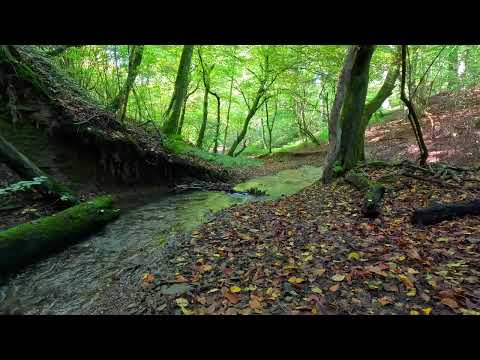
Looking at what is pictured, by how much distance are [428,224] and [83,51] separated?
13299 mm

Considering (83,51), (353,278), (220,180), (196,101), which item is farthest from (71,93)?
(196,101)

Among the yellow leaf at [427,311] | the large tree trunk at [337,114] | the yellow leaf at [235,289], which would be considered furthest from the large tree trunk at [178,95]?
the yellow leaf at [427,311]

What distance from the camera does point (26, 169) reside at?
6148 millimetres

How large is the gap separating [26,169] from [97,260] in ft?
10.8

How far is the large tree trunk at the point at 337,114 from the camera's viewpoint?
27.4 feet

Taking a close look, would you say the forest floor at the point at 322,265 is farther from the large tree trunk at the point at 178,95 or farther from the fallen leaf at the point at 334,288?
the large tree trunk at the point at 178,95

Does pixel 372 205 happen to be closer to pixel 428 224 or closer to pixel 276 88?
pixel 428 224

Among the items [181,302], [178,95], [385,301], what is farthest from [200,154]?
[385,301]

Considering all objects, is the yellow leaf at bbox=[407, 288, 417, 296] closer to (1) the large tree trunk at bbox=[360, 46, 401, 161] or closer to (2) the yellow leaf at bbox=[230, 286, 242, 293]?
(2) the yellow leaf at bbox=[230, 286, 242, 293]

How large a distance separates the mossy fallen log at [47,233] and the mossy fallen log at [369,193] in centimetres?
565

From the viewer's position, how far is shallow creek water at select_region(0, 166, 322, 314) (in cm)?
352

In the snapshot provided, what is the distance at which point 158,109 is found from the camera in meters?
22.8

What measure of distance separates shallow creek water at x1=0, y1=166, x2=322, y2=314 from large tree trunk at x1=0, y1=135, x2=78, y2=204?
142cm
